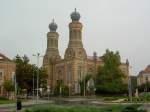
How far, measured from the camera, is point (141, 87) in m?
111

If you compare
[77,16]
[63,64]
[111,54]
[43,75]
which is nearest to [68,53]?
[63,64]

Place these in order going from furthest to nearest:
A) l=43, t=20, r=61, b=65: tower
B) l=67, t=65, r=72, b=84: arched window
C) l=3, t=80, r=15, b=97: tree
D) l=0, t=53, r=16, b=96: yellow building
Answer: l=43, t=20, r=61, b=65: tower → l=67, t=65, r=72, b=84: arched window → l=0, t=53, r=16, b=96: yellow building → l=3, t=80, r=15, b=97: tree

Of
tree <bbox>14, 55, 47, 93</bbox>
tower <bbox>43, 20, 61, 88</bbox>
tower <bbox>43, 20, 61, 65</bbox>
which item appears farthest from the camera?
tower <bbox>43, 20, 61, 65</bbox>

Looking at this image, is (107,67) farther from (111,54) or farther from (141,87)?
(141,87)

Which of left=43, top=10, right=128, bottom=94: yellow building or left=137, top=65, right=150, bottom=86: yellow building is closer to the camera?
left=137, top=65, right=150, bottom=86: yellow building

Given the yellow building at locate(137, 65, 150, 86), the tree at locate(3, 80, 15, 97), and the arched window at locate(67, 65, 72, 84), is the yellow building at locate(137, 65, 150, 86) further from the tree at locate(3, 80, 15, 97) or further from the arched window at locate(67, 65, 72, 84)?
the tree at locate(3, 80, 15, 97)

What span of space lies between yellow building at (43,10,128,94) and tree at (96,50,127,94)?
1403 cm

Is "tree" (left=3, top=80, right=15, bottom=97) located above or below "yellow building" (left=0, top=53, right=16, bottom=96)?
below

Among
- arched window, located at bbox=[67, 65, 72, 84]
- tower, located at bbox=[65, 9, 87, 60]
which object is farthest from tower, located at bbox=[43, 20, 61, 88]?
arched window, located at bbox=[67, 65, 72, 84]

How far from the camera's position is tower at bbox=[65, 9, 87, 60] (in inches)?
5089

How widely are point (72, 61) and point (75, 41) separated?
8.02 meters

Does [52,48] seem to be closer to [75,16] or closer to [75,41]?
[75,41]

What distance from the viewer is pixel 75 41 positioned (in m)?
132

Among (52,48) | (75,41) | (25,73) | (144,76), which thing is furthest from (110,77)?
(52,48)
